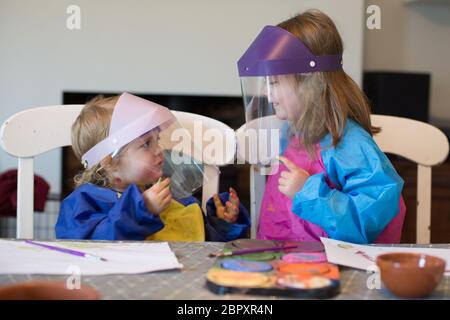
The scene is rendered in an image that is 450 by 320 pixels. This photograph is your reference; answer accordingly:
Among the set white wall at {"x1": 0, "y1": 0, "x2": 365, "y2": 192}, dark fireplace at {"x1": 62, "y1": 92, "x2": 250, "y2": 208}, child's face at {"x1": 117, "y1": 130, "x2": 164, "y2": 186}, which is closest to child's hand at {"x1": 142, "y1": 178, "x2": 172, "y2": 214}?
child's face at {"x1": 117, "y1": 130, "x2": 164, "y2": 186}

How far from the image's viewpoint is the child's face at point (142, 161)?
127 centimetres

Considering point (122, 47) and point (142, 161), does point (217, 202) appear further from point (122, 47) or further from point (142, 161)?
point (122, 47)

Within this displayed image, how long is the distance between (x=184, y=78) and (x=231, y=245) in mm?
2164

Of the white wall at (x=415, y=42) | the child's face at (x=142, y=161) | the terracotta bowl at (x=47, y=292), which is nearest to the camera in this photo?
the terracotta bowl at (x=47, y=292)

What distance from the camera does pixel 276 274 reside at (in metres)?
0.79

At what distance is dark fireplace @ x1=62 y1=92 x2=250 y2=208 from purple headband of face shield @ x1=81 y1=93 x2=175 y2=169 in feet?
5.78

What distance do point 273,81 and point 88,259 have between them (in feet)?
1.78

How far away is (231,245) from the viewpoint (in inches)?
38.1

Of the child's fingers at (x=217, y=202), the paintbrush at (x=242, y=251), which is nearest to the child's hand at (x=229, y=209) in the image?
the child's fingers at (x=217, y=202)

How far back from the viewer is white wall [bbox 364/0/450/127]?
11.0 ft

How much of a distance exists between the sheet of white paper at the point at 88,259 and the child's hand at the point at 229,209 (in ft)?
1.06

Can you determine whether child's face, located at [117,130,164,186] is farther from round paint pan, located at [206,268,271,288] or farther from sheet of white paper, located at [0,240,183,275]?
round paint pan, located at [206,268,271,288]

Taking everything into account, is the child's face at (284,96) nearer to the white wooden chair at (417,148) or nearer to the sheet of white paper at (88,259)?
the white wooden chair at (417,148)
